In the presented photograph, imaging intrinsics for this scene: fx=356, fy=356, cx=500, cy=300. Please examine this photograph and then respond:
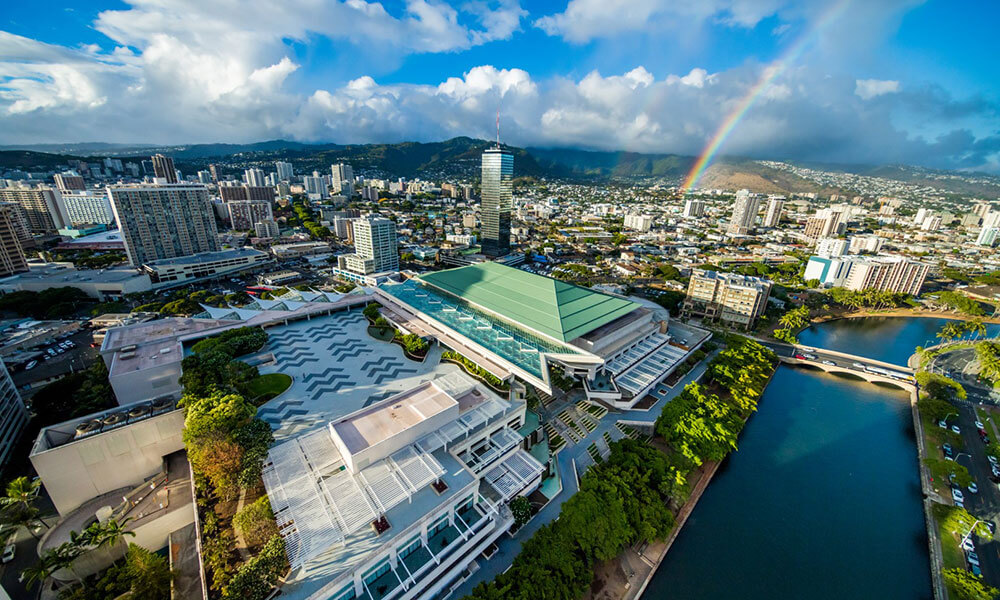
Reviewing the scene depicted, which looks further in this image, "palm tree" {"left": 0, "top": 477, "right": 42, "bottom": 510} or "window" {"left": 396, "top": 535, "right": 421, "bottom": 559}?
"palm tree" {"left": 0, "top": 477, "right": 42, "bottom": 510}

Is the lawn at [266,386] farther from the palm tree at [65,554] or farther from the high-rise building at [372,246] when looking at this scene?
the high-rise building at [372,246]

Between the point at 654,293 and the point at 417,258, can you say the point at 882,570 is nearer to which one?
the point at 654,293

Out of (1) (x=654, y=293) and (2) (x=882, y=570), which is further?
(1) (x=654, y=293)

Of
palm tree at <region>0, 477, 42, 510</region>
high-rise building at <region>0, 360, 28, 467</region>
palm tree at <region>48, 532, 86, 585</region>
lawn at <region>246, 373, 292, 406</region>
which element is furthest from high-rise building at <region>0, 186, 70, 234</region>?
palm tree at <region>48, 532, 86, 585</region>

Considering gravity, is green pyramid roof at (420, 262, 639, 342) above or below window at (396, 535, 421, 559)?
above

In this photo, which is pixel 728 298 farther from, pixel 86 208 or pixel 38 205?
pixel 38 205

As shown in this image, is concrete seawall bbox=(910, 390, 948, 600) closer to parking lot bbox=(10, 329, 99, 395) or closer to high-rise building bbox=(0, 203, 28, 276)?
parking lot bbox=(10, 329, 99, 395)

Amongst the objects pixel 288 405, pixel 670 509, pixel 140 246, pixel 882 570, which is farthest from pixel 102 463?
pixel 140 246
